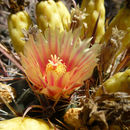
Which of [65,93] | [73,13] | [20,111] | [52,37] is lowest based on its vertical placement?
[20,111]

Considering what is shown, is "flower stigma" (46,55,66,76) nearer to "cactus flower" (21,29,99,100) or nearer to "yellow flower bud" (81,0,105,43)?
"cactus flower" (21,29,99,100)

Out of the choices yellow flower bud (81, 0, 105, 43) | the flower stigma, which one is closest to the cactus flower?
the flower stigma

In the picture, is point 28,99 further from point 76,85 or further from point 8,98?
point 76,85

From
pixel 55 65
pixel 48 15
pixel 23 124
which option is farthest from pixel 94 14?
pixel 23 124

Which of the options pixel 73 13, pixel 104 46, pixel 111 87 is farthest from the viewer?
pixel 73 13

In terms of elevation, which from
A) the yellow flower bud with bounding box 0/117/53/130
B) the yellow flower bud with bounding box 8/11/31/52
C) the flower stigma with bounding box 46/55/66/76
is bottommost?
the yellow flower bud with bounding box 0/117/53/130

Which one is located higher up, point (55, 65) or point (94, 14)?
point (94, 14)

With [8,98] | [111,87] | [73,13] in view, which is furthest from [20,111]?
[73,13]

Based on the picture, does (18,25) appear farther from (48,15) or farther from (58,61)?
(58,61)
